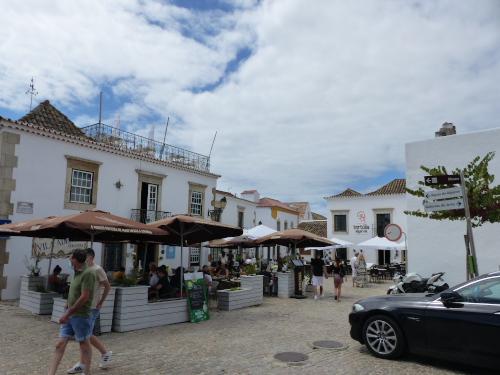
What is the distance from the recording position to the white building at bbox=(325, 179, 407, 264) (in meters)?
30.0

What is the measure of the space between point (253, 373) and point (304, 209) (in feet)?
138

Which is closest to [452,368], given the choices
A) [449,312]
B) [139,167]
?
[449,312]

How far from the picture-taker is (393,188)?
102 feet

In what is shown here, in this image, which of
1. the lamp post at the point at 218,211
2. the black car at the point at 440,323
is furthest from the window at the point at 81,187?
the black car at the point at 440,323

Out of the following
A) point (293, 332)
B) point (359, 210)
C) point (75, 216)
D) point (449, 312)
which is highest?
point (359, 210)

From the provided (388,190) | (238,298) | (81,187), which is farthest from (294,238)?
(388,190)

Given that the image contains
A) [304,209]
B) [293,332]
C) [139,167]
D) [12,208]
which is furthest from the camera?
[304,209]

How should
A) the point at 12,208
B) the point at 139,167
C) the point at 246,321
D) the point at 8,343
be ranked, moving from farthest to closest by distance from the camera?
the point at 139,167 < the point at 12,208 < the point at 246,321 < the point at 8,343

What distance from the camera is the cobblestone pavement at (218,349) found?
5270 mm

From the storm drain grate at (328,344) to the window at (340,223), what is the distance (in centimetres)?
2628

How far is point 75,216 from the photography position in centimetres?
796

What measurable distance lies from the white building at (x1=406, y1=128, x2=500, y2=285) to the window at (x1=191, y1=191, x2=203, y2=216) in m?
10.4

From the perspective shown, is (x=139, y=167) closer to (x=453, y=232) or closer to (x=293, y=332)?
(x=293, y=332)

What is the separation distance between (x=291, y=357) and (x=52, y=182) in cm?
1138
